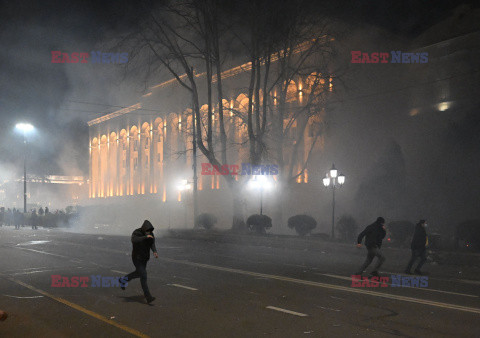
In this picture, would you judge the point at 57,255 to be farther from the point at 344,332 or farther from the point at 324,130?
the point at 324,130

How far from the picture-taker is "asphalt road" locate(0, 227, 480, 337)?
7246 millimetres

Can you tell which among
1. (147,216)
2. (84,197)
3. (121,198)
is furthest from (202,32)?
(84,197)

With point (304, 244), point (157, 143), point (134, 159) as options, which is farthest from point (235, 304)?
point (134, 159)

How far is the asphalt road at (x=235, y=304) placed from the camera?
725 cm

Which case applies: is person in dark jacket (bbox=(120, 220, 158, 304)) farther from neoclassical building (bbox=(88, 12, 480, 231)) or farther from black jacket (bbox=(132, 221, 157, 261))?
neoclassical building (bbox=(88, 12, 480, 231))

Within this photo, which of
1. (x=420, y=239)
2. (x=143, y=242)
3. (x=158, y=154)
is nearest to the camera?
(x=143, y=242)

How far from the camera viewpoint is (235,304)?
29.8 ft

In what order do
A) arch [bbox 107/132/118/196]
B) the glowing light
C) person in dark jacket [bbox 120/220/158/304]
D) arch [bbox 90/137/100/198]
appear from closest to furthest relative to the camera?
person in dark jacket [bbox 120/220/158/304] → the glowing light → arch [bbox 107/132/118/196] → arch [bbox 90/137/100/198]

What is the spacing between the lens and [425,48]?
30047 millimetres

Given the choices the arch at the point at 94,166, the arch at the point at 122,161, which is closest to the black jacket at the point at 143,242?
the arch at the point at 122,161
